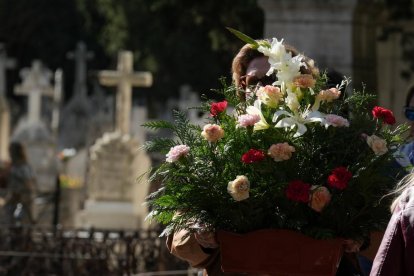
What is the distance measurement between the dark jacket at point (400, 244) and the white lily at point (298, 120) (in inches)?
37.6

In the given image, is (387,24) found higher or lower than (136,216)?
higher

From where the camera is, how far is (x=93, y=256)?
12664mm

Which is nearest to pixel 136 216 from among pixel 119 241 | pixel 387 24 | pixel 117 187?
pixel 117 187

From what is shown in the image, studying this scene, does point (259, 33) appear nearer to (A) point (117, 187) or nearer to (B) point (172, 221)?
(A) point (117, 187)

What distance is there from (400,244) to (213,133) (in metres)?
1.19

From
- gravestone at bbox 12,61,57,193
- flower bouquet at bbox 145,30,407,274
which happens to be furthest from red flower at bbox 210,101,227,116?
gravestone at bbox 12,61,57,193

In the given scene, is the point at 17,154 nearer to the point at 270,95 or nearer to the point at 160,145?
the point at 160,145

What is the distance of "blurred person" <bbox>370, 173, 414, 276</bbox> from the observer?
3.84 meters

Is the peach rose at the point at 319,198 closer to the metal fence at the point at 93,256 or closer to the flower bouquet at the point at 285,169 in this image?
the flower bouquet at the point at 285,169

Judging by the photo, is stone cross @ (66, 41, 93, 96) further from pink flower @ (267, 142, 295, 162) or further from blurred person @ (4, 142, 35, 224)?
pink flower @ (267, 142, 295, 162)

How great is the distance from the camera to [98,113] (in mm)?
57969

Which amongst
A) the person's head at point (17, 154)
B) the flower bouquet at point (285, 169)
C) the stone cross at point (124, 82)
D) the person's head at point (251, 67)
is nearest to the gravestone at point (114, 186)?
the stone cross at point (124, 82)

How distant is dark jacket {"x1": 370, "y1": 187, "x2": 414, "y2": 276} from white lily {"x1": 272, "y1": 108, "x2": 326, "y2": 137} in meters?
0.96

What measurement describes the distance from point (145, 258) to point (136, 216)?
822 centimetres
